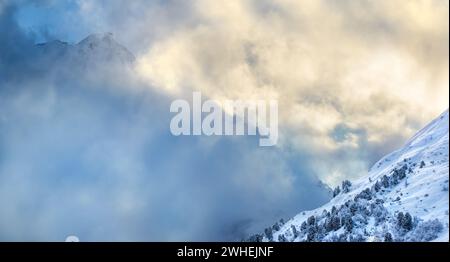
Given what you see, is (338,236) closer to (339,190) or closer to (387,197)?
(387,197)

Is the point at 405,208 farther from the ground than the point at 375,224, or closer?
farther from the ground

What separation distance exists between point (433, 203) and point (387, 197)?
23.3ft

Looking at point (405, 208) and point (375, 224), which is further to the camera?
point (375, 224)

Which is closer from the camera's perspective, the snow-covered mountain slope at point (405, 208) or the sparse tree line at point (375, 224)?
the sparse tree line at point (375, 224)

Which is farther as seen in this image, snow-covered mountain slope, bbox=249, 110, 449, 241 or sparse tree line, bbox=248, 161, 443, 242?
snow-covered mountain slope, bbox=249, 110, 449, 241

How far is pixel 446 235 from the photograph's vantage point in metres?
14.3

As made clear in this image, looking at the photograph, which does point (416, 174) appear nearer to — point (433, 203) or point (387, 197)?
point (387, 197)
